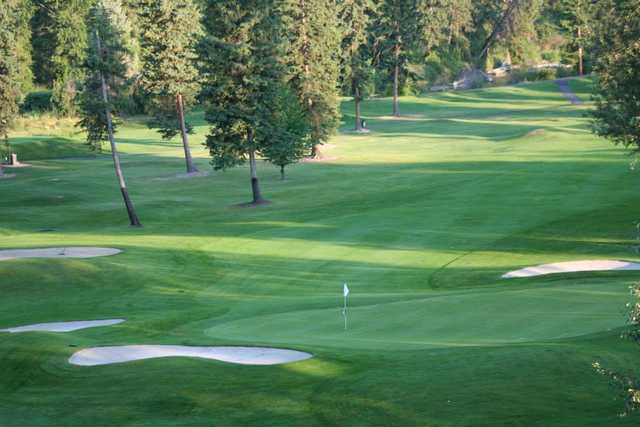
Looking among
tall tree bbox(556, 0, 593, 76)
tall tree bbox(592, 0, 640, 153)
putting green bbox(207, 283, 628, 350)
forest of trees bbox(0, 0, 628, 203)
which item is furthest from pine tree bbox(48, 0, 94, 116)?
putting green bbox(207, 283, 628, 350)

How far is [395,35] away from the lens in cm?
10550

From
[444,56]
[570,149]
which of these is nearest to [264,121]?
[570,149]

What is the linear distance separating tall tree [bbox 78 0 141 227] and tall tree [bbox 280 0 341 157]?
83.2 feet

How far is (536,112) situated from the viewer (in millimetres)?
95562

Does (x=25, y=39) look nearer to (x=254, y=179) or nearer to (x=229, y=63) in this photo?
(x=229, y=63)

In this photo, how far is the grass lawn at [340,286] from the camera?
13.2 metres

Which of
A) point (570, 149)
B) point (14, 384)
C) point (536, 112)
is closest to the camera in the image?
point (14, 384)

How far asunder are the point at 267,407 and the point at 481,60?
137838 mm

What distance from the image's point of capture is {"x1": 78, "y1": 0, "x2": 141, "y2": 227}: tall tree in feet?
142

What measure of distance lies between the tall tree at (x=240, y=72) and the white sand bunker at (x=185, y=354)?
33104 mm

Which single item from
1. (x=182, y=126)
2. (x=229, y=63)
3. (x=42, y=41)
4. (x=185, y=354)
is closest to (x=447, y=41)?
(x=42, y=41)

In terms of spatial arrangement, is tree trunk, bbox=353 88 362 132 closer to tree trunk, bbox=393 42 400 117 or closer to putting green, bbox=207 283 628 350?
tree trunk, bbox=393 42 400 117

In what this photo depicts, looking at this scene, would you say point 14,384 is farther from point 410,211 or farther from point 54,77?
point 54,77

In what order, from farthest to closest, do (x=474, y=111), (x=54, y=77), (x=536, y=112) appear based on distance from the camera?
(x=54, y=77), (x=474, y=111), (x=536, y=112)
